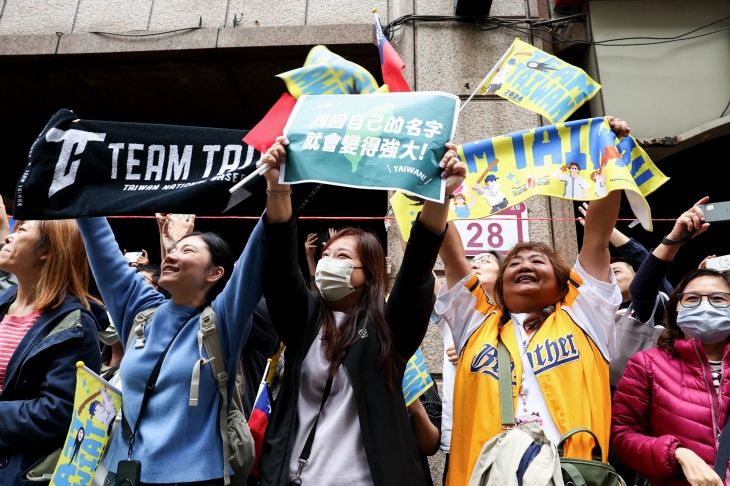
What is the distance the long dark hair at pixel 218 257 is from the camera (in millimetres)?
3131

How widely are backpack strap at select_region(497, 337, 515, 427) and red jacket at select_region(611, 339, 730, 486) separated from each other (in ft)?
2.59

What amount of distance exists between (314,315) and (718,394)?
1890 mm

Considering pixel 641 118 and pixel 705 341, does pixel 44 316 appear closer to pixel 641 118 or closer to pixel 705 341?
pixel 705 341

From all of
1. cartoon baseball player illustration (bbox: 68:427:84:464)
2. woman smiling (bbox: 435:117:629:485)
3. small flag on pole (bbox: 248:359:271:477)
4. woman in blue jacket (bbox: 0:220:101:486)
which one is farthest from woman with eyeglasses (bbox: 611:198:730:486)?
woman in blue jacket (bbox: 0:220:101:486)

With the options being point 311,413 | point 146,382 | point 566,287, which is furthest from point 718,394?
point 146,382

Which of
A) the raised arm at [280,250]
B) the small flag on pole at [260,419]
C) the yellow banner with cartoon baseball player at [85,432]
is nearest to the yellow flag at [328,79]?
the raised arm at [280,250]

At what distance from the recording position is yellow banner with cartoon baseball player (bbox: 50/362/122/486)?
2.58 m

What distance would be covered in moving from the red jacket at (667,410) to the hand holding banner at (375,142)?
1552 millimetres

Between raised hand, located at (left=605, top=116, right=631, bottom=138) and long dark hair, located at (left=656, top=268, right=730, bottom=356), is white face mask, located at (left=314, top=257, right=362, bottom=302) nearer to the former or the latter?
raised hand, located at (left=605, top=116, right=631, bottom=138)

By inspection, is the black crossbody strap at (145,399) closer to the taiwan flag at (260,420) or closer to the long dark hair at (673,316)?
the taiwan flag at (260,420)

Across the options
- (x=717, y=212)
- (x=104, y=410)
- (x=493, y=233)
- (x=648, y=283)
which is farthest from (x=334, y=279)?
(x=493, y=233)

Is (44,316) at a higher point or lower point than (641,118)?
lower

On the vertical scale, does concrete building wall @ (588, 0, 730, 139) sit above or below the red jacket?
above

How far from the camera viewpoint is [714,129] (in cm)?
590
